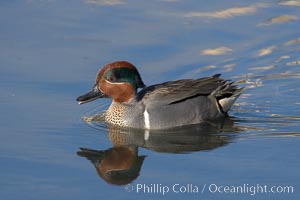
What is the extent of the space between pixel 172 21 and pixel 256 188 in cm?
614

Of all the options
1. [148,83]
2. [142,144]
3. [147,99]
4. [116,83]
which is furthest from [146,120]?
[148,83]

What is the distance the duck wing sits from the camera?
12516 mm

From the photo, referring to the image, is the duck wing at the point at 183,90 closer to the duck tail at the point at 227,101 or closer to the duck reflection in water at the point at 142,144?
the duck tail at the point at 227,101

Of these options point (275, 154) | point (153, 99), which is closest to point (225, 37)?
point (153, 99)

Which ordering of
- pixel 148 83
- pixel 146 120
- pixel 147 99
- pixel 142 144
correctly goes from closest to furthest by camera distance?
pixel 142 144 < pixel 146 120 < pixel 147 99 < pixel 148 83

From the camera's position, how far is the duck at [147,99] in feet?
40.8

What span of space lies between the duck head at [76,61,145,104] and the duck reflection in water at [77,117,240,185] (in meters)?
0.51

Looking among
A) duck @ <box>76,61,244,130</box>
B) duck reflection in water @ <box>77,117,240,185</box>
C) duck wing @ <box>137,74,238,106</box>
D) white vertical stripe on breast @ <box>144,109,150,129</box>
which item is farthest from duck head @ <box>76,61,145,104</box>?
duck reflection in water @ <box>77,117,240,185</box>

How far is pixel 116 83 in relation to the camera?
12578 mm

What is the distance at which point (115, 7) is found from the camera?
16.0 m

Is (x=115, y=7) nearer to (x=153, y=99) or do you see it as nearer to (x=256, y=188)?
(x=153, y=99)

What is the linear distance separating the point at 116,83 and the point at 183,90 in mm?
879

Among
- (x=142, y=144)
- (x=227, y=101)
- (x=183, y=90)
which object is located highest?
(x=183, y=90)

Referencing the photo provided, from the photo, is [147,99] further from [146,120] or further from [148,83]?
[148,83]
